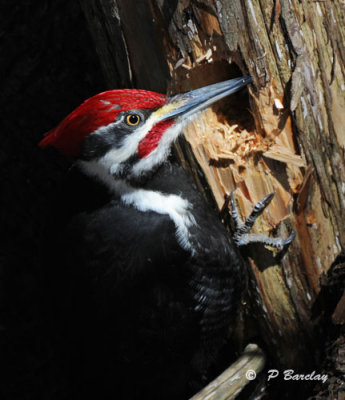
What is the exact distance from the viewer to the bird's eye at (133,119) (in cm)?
178

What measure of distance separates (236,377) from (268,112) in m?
1.26

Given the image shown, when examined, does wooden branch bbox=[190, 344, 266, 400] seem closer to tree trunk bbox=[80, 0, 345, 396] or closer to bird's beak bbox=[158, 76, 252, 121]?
tree trunk bbox=[80, 0, 345, 396]

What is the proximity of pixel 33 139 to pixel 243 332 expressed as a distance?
176 cm

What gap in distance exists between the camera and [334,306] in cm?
226

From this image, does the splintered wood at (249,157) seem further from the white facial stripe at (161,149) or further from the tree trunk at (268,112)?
the white facial stripe at (161,149)

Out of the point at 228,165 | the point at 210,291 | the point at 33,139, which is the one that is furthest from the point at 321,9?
the point at 33,139

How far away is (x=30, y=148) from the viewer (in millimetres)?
3127

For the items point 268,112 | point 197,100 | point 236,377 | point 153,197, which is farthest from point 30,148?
point 236,377

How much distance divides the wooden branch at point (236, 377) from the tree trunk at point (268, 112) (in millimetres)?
113

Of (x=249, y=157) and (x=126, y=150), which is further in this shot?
(x=249, y=157)

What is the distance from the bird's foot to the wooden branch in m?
0.58

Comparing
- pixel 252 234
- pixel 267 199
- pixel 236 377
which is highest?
pixel 267 199

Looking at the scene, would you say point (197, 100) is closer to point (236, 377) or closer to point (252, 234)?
point (252, 234)

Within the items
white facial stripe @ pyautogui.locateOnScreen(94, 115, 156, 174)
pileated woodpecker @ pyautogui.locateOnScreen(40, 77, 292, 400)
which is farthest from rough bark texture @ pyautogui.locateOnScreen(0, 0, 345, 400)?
white facial stripe @ pyautogui.locateOnScreen(94, 115, 156, 174)
